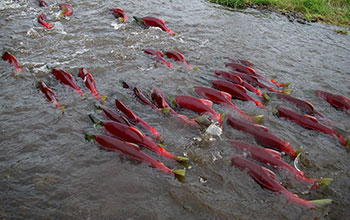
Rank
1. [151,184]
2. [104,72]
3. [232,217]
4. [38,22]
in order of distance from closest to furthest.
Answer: [232,217] < [151,184] < [104,72] < [38,22]

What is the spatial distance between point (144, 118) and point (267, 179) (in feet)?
7.74

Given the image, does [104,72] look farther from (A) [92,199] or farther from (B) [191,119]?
(A) [92,199]

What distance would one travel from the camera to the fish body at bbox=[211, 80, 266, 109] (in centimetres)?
548

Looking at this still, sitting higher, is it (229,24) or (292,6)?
(292,6)

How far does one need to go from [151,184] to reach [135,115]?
55.6 inches

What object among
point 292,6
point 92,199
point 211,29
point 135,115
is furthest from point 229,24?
point 92,199

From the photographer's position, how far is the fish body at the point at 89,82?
526cm

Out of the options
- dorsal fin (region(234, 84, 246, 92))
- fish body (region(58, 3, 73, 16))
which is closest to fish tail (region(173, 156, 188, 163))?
dorsal fin (region(234, 84, 246, 92))

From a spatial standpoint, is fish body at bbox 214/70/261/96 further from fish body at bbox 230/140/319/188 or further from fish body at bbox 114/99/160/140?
fish body at bbox 114/99/160/140

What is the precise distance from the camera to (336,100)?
5.64 meters

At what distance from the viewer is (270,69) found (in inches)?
271

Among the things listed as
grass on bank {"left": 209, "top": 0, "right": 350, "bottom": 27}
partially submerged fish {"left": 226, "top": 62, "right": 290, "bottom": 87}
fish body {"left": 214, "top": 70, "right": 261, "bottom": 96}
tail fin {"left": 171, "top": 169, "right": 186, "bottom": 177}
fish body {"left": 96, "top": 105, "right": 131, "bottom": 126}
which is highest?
grass on bank {"left": 209, "top": 0, "right": 350, "bottom": 27}

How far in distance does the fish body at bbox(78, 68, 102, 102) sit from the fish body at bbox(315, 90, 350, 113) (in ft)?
15.9

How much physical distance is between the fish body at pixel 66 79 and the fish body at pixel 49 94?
0.39m
